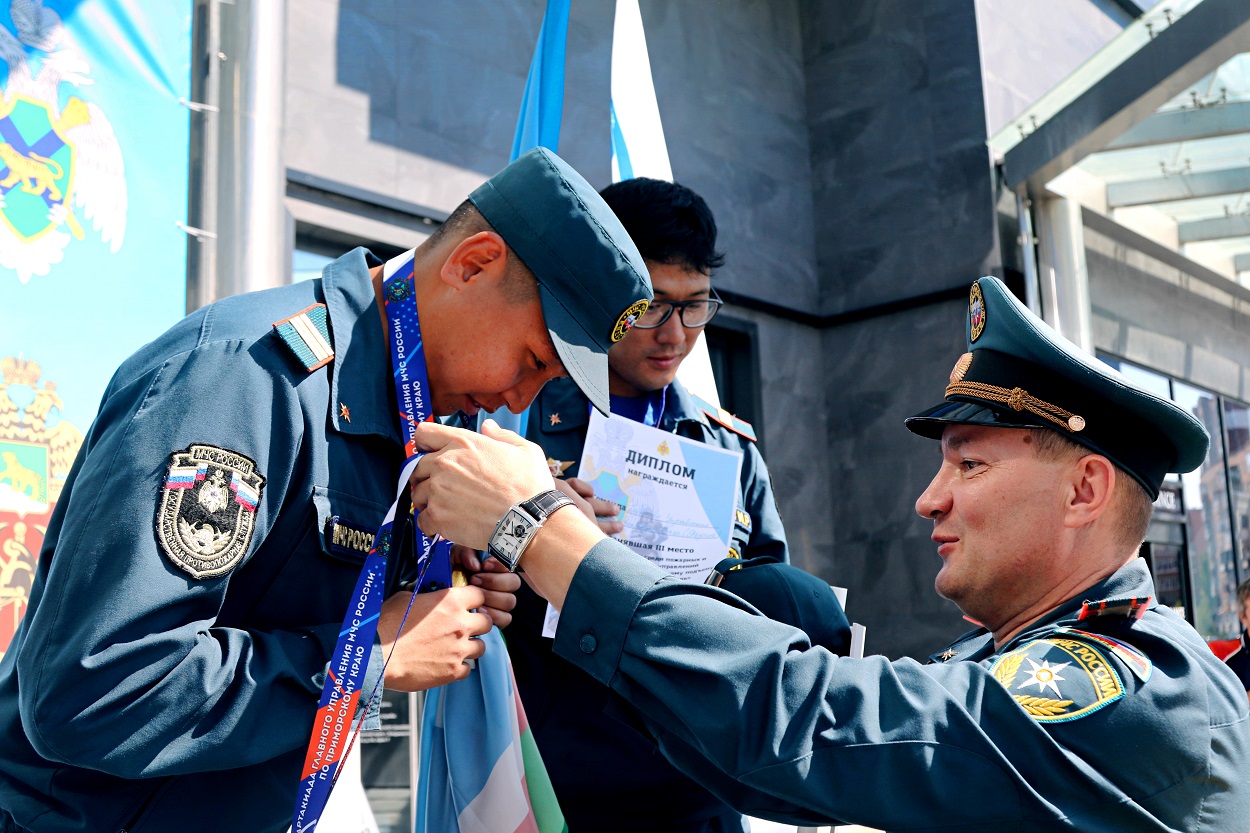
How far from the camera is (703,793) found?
199cm

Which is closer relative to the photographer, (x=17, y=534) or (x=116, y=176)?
(x=17, y=534)

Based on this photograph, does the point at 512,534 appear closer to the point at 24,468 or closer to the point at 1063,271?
the point at 24,468

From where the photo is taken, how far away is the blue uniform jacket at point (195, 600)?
3.87 ft

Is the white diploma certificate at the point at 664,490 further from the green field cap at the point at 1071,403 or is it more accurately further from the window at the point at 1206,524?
the window at the point at 1206,524

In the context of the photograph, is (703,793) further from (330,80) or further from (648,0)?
(648,0)

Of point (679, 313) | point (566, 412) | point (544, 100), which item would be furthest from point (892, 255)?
point (566, 412)

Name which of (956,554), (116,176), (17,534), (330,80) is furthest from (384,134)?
(956,554)

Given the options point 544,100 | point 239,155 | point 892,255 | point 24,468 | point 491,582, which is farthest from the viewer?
point 892,255

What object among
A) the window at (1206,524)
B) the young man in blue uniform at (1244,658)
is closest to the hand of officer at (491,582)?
the young man in blue uniform at (1244,658)

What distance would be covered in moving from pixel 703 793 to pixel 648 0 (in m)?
5.60

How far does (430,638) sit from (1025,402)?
917mm

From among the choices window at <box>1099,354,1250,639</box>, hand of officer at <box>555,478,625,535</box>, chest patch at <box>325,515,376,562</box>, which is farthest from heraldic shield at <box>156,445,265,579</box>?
window at <box>1099,354,1250,639</box>

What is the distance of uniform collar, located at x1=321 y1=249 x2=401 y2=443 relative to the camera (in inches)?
57.9

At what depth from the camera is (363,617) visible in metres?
1.33
